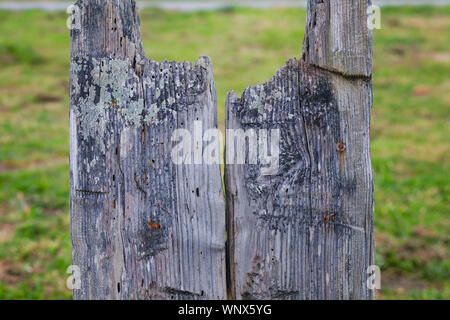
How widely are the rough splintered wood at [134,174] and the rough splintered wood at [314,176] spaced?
122mm

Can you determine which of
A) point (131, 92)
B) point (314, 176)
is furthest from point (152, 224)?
point (314, 176)

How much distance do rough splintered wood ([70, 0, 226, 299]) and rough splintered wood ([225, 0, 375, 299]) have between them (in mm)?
122

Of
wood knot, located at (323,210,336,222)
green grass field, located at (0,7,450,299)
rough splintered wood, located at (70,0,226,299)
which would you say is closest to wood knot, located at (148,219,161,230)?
rough splintered wood, located at (70,0,226,299)

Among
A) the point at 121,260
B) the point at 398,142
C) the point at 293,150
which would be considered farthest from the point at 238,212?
the point at 398,142

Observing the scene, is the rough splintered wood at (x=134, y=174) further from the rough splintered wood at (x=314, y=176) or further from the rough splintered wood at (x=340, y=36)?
the rough splintered wood at (x=340, y=36)

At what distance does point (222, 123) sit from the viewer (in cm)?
777

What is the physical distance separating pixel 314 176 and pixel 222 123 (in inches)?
236

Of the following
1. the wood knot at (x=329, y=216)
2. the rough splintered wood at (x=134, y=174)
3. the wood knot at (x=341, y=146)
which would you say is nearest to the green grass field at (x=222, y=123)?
the rough splintered wood at (x=134, y=174)

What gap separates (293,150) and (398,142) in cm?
598

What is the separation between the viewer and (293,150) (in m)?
1.81

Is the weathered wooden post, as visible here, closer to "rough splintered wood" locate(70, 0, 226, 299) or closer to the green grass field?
"rough splintered wood" locate(70, 0, 226, 299)

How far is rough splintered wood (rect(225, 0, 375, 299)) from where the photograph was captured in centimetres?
177

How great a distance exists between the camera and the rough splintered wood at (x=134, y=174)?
5.87ft
